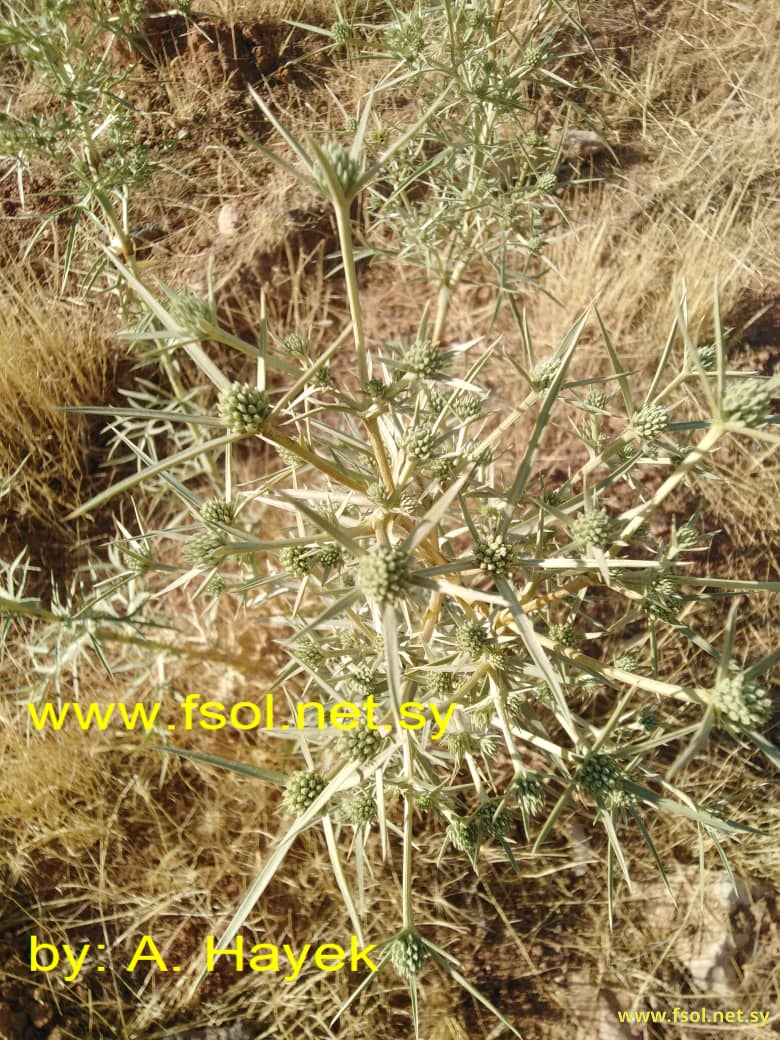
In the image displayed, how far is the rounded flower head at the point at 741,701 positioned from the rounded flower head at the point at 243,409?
731 mm

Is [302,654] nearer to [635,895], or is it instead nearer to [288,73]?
[635,895]

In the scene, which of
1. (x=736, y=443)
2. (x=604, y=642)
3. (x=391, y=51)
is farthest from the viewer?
(x=736, y=443)

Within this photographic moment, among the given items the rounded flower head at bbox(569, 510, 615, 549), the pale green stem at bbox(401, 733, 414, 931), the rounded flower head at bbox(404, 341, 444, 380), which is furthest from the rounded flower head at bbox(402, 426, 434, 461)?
the pale green stem at bbox(401, 733, 414, 931)

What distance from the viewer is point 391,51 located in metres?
1.73

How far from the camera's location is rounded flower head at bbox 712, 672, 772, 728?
0.94 m

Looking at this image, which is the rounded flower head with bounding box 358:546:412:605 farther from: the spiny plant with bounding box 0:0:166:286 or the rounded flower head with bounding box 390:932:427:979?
the spiny plant with bounding box 0:0:166:286

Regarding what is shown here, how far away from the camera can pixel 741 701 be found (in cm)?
94

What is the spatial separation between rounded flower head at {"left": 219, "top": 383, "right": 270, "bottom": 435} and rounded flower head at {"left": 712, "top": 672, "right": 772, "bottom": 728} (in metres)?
0.73

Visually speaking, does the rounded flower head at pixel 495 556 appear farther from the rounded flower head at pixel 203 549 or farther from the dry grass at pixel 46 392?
the dry grass at pixel 46 392

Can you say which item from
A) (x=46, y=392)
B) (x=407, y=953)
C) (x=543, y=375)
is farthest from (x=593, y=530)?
(x=46, y=392)

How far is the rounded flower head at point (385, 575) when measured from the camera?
2.99 ft

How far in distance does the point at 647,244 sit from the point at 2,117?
6.76ft

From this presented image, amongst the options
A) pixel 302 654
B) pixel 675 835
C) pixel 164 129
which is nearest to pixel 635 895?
pixel 675 835

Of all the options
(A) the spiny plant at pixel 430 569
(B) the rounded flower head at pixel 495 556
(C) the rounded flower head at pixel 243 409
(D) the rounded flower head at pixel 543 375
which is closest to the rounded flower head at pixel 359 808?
(A) the spiny plant at pixel 430 569
